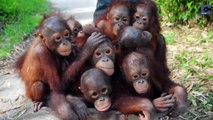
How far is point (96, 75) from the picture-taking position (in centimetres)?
205

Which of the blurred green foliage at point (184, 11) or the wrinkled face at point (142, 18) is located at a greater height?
the wrinkled face at point (142, 18)

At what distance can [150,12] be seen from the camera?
102 inches

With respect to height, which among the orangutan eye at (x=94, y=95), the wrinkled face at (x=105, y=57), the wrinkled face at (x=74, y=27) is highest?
the wrinkled face at (x=74, y=27)

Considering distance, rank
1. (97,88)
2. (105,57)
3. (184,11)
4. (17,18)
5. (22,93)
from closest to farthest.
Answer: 1. (97,88)
2. (105,57)
3. (22,93)
4. (184,11)
5. (17,18)

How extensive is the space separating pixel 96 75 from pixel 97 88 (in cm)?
7

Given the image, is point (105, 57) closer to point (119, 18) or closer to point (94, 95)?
point (94, 95)

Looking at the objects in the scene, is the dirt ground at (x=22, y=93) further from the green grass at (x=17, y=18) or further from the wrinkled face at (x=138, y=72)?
the wrinkled face at (x=138, y=72)

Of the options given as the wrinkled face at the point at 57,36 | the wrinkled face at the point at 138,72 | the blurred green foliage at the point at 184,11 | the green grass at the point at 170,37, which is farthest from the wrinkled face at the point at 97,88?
the blurred green foliage at the point at 184,11

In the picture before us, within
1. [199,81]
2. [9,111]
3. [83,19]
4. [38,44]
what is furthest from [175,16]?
Result: [38,44]

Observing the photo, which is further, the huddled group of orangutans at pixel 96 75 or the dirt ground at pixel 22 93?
the dirt ground at pixel 22 93

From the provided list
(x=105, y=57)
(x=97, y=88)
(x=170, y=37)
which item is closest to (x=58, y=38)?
(x=105, y=57)

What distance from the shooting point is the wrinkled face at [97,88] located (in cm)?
202

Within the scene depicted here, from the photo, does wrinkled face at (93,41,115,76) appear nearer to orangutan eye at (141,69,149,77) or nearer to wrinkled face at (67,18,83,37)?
orangutan eye at (141,69,149,77)

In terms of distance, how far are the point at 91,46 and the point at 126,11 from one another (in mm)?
483
